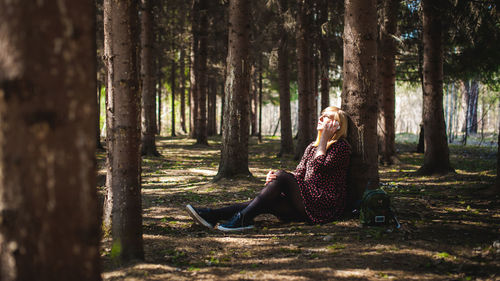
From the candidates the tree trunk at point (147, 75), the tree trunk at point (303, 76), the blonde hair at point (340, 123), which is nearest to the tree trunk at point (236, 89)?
the blonde hair at point (340, 123)

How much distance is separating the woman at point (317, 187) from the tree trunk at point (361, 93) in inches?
11.8

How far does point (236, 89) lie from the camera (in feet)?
27.7

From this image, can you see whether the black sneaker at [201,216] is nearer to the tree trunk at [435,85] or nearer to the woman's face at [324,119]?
the woman's face at [324,119]

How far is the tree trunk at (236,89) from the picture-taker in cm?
845

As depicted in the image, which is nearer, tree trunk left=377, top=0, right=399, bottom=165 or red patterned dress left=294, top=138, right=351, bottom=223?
red patterned dress left=294, top=138, right=351, bottom=223

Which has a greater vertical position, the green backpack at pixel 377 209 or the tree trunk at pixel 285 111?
the tree trunk at pixel 285 111

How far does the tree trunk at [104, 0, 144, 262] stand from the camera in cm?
348

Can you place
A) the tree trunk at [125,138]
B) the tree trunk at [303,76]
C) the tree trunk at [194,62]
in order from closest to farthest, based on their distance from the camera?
the tree trunk at [125,138], the tree trunk at [303,76], the tree trunk at [194,62]

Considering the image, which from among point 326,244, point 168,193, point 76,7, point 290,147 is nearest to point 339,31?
point 290,147

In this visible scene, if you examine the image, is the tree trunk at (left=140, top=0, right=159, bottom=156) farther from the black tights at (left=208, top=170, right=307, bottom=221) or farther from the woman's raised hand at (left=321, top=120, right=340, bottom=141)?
the woman's raised hand at (left=321, top=120, right=340, bottom=141)

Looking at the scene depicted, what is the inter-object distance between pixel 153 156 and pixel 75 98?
12.5 metres

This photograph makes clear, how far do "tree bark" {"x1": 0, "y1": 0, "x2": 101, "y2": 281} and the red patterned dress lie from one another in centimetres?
366

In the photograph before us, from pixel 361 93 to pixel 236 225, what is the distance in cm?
247

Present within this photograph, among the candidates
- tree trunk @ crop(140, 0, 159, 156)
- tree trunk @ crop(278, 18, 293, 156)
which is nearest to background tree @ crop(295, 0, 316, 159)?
tree trunk @ crop(278, 18, 293, 156)
